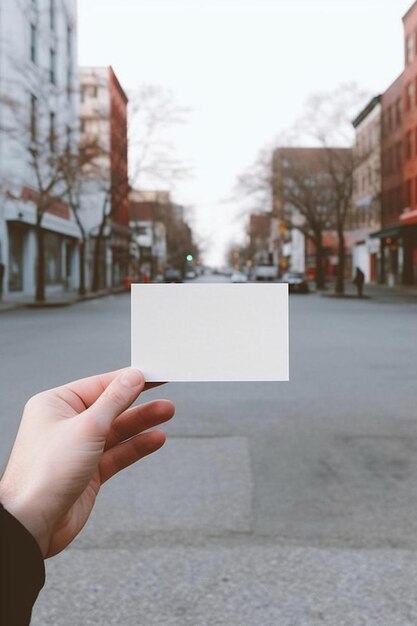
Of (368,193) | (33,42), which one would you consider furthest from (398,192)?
(33,42)

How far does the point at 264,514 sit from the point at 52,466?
34.3 m

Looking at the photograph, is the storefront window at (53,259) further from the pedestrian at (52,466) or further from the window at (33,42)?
the pedestrian at (52,466)

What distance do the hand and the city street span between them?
870 inches

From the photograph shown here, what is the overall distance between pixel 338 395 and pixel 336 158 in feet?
143

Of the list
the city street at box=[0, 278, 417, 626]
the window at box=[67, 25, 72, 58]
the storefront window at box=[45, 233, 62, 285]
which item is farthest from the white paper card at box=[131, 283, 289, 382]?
the storefront window at box=[45, 233, 62, 285]

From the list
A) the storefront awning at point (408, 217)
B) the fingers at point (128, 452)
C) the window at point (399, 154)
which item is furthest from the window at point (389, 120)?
the fingers at point (128, 452)

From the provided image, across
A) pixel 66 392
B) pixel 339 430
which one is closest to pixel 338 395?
pixel 339 430

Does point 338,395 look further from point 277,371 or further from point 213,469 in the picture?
point 277,371

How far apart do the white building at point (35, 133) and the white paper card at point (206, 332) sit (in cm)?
109

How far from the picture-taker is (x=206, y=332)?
131cm

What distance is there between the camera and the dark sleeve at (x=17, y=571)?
137 cm

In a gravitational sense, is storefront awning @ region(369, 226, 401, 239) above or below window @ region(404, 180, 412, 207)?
below

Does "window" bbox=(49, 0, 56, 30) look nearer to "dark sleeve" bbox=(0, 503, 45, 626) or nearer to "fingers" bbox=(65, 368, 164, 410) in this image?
"fingers" bbox=(65, 368, 164, 410)

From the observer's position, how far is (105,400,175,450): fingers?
5.50 ft
